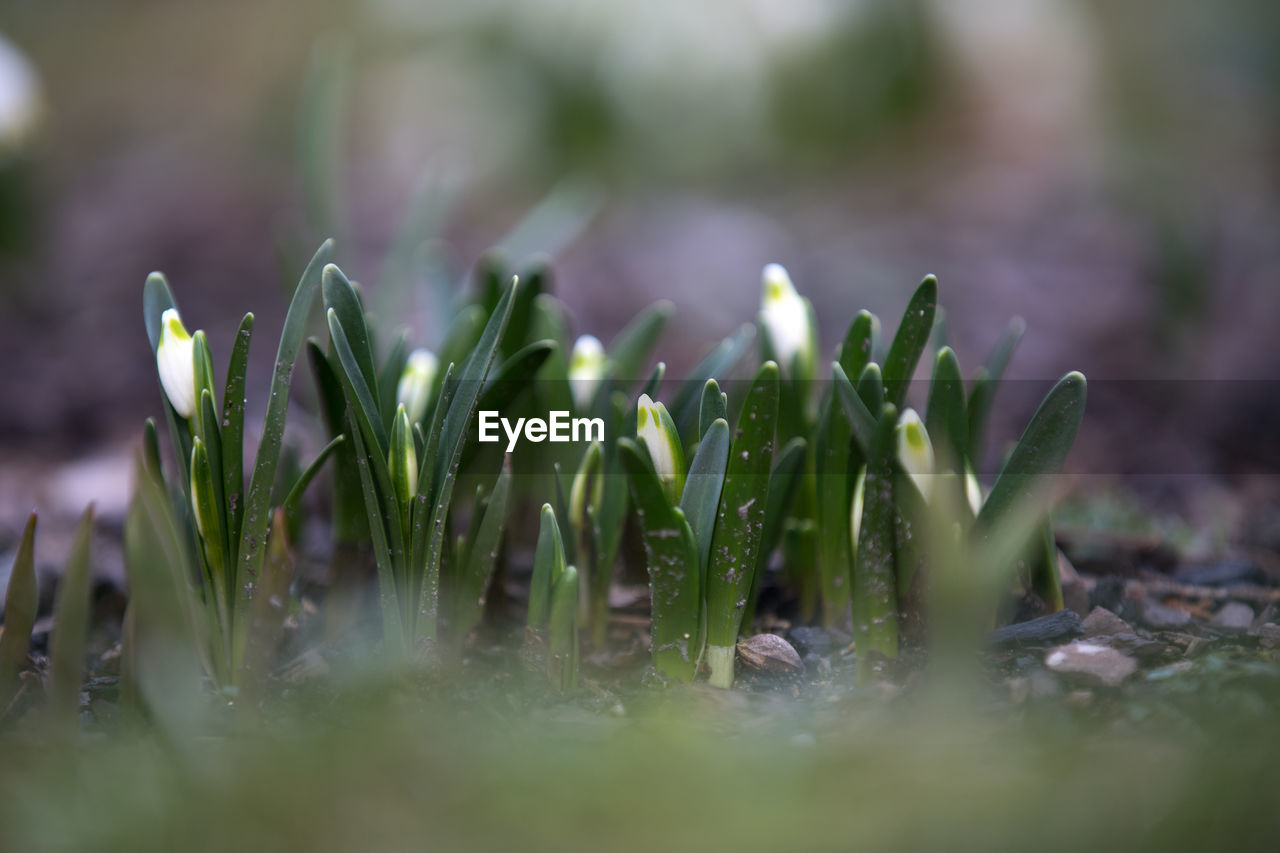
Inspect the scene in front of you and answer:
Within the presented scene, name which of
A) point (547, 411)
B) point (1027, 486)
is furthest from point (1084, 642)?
point (547, 411)

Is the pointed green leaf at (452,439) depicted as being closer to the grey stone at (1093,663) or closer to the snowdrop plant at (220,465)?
the snowdrop plant at (220,465)

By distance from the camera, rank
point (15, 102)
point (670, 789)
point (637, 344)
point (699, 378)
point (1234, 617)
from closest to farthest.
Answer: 1. point (670, 789)
2. point (1234, 617)
3. point (699, 378)
4. point (637, 344)
5. point (15, 102)

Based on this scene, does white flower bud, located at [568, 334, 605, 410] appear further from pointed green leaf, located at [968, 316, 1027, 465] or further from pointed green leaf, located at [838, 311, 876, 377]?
pointed green leaf, located at [968, 316, 1027, 465]

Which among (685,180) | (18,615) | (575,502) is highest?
(685,180)

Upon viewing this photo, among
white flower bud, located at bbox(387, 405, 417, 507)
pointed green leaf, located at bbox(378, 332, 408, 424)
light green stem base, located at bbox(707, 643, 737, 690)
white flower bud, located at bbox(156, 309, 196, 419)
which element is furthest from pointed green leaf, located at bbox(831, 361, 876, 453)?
white flower bud, located at bbox(156, 309, 196, 419)

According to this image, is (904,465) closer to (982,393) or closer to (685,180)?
(982,393)

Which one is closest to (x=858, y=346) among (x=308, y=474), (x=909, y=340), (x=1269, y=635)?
(x=909, y=340)

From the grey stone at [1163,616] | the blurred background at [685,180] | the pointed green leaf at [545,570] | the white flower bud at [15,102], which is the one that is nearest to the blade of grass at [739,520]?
the pointed green leaf at [545,570]
